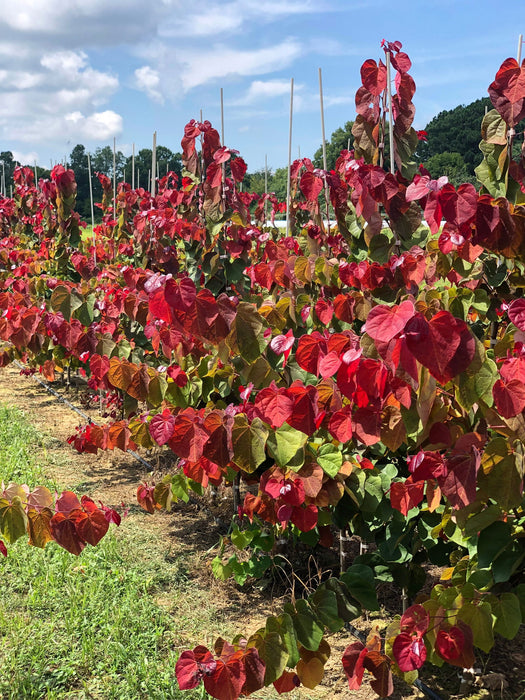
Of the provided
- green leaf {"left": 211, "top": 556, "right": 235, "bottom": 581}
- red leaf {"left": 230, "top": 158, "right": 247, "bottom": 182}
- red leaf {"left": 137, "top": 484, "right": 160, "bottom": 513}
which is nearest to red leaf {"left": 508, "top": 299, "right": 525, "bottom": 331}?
green leaf {"left": 211, "top": 556, "right": 235, "bottom": 581}

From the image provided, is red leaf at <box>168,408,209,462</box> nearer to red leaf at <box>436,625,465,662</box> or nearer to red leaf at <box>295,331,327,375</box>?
red leaf at <box>295,331,327,375</box>

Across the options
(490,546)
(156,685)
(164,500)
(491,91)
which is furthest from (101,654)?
(491,91)

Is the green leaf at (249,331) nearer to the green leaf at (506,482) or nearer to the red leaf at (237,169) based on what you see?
the green leaf at (506,482)

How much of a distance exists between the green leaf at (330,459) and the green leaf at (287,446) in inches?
5.8

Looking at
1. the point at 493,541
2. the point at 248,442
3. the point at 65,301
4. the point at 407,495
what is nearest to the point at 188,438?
the point at 248,442

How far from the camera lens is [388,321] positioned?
4.09ft

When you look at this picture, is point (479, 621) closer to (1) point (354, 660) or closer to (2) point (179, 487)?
(1) point (354, 660)

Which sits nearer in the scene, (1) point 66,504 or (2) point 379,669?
(2) point 379,669

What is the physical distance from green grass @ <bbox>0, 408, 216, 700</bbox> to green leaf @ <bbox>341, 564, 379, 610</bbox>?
75 cm

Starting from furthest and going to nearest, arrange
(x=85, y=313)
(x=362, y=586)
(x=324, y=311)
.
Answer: (x=85, y=313) → (x=324, y=311) → (x=362, y=586)

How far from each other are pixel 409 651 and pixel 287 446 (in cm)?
65

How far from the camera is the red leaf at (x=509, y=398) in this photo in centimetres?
136

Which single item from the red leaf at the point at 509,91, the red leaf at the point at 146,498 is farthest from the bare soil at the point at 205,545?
the red leaf at the point at 509,91

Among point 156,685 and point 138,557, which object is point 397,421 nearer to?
point 156,685
